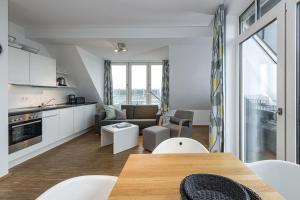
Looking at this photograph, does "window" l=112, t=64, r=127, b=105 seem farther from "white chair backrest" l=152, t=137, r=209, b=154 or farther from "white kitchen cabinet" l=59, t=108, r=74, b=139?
"white chair backrest" l=152, t=137, r=209, b=154

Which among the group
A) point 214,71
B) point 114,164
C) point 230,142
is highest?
point 214,71

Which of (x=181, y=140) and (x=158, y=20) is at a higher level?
(x=158, y=20)

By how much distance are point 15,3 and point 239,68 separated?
136 inches

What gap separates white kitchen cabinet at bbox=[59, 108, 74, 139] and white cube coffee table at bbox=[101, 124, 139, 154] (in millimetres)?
920

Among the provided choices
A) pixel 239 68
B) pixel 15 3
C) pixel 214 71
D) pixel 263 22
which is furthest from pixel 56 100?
pixel 263 22

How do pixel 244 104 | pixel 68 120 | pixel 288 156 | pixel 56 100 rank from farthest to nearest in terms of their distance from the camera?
pixel 56 100, pixel 68 120, pixel 244 104, pixel 288 156

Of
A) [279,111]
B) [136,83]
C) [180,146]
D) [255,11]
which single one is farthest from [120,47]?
[279,111]

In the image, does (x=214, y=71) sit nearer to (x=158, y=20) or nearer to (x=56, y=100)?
(x=158, y=20)

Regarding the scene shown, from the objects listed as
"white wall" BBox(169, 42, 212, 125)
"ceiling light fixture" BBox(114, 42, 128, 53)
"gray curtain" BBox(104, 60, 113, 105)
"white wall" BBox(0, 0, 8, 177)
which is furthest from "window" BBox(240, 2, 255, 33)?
"gray curtain" BBox(104, 60, 113, 105)

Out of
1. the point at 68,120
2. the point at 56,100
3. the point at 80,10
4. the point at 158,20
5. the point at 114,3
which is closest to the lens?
the point at 114,3

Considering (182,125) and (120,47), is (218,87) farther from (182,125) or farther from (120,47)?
(120,47)

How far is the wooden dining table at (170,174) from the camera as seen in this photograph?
0.77 meters

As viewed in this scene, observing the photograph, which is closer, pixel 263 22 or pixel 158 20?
pixel 263 22

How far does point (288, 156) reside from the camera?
150cm
